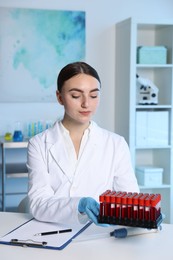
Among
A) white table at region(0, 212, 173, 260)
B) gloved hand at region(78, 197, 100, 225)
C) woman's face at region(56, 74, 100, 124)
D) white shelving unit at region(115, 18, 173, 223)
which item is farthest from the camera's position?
white shelving unit at region(115, 18, 173, 223)

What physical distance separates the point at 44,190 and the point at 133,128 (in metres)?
2.01

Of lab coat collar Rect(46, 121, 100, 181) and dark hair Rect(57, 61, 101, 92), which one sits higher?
dark hair Rect(57, 61, 101, 92)

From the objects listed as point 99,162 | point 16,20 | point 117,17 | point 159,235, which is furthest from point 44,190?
Result: point 117,17

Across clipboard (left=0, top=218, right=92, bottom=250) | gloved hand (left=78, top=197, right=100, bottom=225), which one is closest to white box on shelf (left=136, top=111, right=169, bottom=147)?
clipboard (left=0, top=218, right=92, bottom=250)

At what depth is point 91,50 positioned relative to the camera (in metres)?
3.89

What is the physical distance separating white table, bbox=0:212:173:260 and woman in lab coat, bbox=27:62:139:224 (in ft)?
0.76

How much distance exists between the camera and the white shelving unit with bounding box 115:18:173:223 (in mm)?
3627

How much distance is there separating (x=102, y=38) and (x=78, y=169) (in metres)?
2.28

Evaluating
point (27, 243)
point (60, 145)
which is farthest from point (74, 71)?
point (27, 243)

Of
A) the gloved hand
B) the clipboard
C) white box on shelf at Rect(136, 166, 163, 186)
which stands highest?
the gloved hand

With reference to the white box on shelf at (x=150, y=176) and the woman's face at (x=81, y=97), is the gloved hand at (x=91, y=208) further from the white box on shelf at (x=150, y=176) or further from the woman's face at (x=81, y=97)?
the white box on shelf at (x=150, y=176)

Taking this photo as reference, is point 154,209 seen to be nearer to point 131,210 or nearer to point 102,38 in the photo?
point 131,210

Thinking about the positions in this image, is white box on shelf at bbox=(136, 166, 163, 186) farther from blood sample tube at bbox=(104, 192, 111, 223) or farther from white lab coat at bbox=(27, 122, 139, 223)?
blood sample tube at bbox=(104, 192, 111, 223)

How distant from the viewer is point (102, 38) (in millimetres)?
3895
